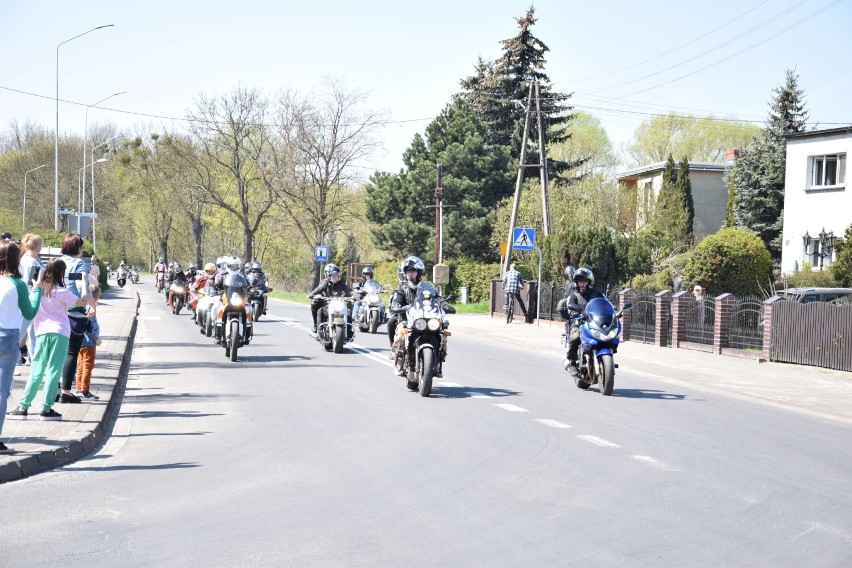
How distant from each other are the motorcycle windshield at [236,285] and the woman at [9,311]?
9790mm

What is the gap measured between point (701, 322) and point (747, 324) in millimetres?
1942

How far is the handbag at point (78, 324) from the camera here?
1205cm

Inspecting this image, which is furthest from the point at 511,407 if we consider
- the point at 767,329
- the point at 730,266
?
the point at 730,266

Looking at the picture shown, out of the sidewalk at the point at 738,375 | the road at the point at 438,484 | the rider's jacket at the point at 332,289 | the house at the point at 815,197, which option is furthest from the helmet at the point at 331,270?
the house at the point at 815,197

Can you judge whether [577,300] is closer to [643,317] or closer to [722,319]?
[722,319]

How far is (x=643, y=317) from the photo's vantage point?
27812mm

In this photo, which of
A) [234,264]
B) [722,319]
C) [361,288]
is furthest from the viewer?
[361,288]

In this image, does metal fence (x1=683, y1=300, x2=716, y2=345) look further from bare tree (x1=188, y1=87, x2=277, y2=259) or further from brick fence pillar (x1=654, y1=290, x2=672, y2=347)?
bare tree (x1=188, y1=87, x2=277, y2=259)

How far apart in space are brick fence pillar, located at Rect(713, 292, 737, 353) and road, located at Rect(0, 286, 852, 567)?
9054 millimetres

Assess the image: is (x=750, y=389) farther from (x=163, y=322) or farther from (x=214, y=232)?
(x=214, y=232)

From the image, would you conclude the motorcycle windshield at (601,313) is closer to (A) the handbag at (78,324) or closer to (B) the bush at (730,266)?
(A) the handbag at (78,324)

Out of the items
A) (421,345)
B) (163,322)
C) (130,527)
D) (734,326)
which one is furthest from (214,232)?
(130,527)

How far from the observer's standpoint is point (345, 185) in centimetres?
7119

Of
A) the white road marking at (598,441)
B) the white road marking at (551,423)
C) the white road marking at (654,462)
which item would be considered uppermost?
the white road marking at (654,462)
